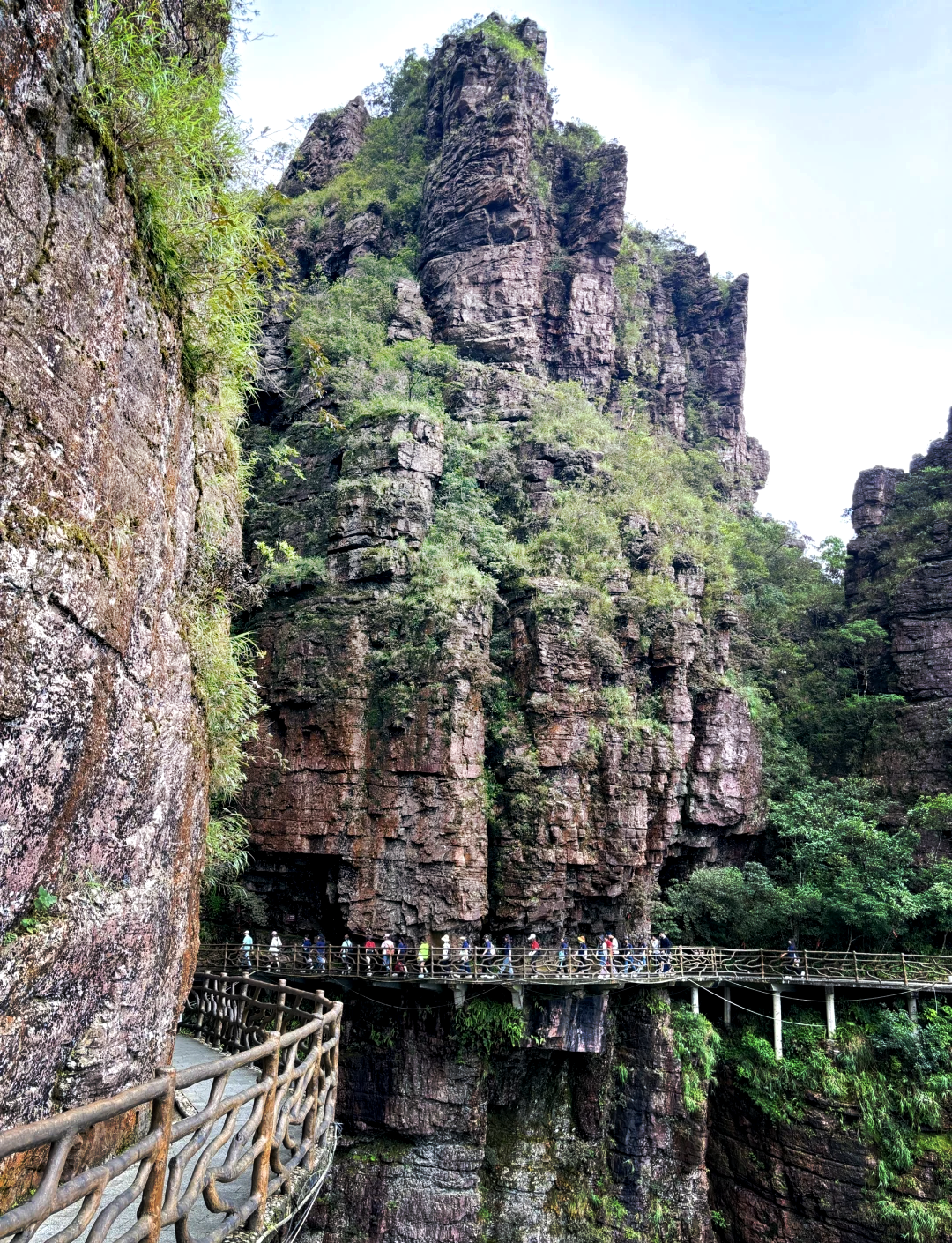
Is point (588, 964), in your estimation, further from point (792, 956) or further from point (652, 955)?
point (792, 956)

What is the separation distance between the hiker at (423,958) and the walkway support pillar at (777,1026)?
27.6 ft

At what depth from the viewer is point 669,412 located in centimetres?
3466

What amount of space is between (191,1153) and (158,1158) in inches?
14.9

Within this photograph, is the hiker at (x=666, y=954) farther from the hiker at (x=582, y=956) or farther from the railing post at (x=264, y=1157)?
the railing post at (x=264, y=1157)

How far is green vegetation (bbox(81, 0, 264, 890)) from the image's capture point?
15.3ft

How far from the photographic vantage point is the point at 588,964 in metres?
15.9

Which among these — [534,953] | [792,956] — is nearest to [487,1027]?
[534,953]

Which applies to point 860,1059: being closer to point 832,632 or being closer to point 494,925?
point 494,925

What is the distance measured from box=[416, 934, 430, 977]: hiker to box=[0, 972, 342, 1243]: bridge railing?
A: 995 cm

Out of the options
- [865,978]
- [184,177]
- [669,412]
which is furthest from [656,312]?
[184,177]

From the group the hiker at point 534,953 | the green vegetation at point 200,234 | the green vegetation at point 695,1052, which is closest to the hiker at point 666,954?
the green vegetation at point 695,1052

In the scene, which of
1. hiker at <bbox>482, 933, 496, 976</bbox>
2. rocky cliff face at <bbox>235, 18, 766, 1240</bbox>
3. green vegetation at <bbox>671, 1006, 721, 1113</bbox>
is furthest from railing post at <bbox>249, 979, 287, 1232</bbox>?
green vegetation at <bbox>671, 1006, 721, 1113</bbox>

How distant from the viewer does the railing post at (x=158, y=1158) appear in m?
2.52

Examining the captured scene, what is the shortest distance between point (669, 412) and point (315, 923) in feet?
89.0
